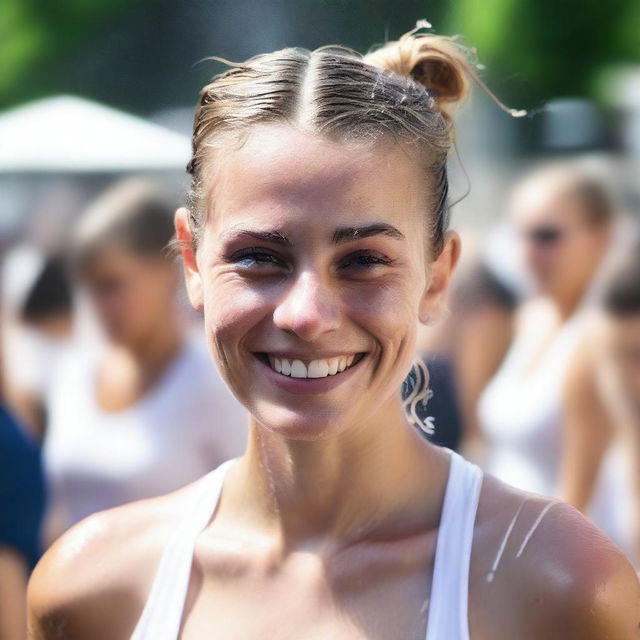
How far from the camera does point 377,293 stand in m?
1.50

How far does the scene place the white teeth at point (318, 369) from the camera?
1498 millimetres

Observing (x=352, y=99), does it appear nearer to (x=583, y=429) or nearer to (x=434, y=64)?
(x=434, y=64)

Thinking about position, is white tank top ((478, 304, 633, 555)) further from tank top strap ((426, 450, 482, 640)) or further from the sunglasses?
tank top strap ((426, 450, 482, 640))

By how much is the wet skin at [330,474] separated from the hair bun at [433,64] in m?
0.19

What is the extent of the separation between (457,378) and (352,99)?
224 cm

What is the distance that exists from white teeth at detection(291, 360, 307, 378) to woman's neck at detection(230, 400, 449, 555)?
14 centimetres

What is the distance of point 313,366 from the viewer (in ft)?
4.91

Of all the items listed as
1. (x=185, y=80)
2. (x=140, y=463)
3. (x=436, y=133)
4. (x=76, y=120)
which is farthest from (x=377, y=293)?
(x=76, y=120)

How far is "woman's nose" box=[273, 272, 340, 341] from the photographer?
4.74 feet

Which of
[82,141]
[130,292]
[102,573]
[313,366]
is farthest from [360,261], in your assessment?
[82,141]

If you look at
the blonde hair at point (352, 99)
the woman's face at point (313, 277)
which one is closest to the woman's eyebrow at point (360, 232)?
the woman's face at point (313, 277)

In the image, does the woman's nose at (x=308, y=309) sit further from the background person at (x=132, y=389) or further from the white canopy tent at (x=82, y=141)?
the white canopy tent at (x=82, y=141)

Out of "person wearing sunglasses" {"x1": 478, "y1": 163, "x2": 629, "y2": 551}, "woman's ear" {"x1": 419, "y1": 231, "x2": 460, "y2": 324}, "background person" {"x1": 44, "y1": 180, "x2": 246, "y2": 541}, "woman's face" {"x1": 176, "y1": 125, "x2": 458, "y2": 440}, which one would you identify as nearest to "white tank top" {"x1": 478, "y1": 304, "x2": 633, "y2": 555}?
"person wearing sunglasses" {"x1": 478, "y1": 163, "x2": 629, "y2": 551}

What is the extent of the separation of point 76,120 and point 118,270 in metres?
2.19
